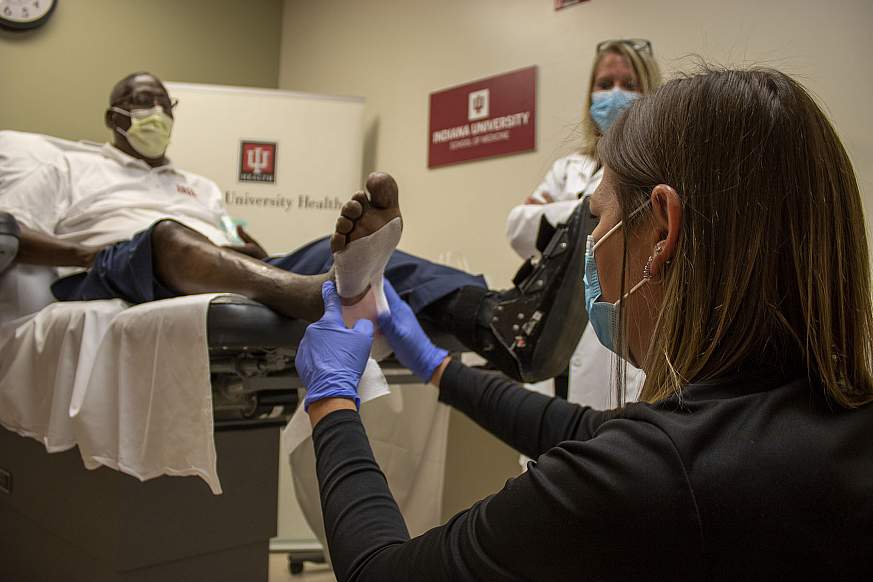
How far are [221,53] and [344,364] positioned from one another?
3.19m

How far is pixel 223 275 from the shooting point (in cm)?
131

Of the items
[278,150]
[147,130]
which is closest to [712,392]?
[147,130]

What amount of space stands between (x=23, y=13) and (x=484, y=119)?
6.89ft

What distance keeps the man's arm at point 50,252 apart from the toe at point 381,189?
0.88 metres

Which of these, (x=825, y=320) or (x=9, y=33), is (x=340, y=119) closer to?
(x=9, y=33)

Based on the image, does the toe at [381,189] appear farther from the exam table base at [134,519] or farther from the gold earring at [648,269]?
the exam table base at [134,519]

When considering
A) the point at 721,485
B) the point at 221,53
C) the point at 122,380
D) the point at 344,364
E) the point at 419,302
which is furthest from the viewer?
the point at 221,53

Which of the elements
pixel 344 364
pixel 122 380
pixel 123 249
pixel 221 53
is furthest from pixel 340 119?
pixel 344 364

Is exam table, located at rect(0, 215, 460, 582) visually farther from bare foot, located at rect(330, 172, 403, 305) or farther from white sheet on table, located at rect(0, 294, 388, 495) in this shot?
bare foot, located at rect(330, 172, 403, 305)

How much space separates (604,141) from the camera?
78cm

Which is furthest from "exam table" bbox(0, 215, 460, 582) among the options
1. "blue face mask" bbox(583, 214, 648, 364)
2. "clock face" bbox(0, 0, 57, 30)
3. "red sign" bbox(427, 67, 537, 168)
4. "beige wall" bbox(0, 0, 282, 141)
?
"clock face" bbox(0, 0, 57, 30)

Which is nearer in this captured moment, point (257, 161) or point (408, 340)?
point (408, 340)

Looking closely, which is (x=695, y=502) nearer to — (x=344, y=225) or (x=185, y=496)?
(x=344, y=225)

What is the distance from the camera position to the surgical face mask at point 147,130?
2127 mm
